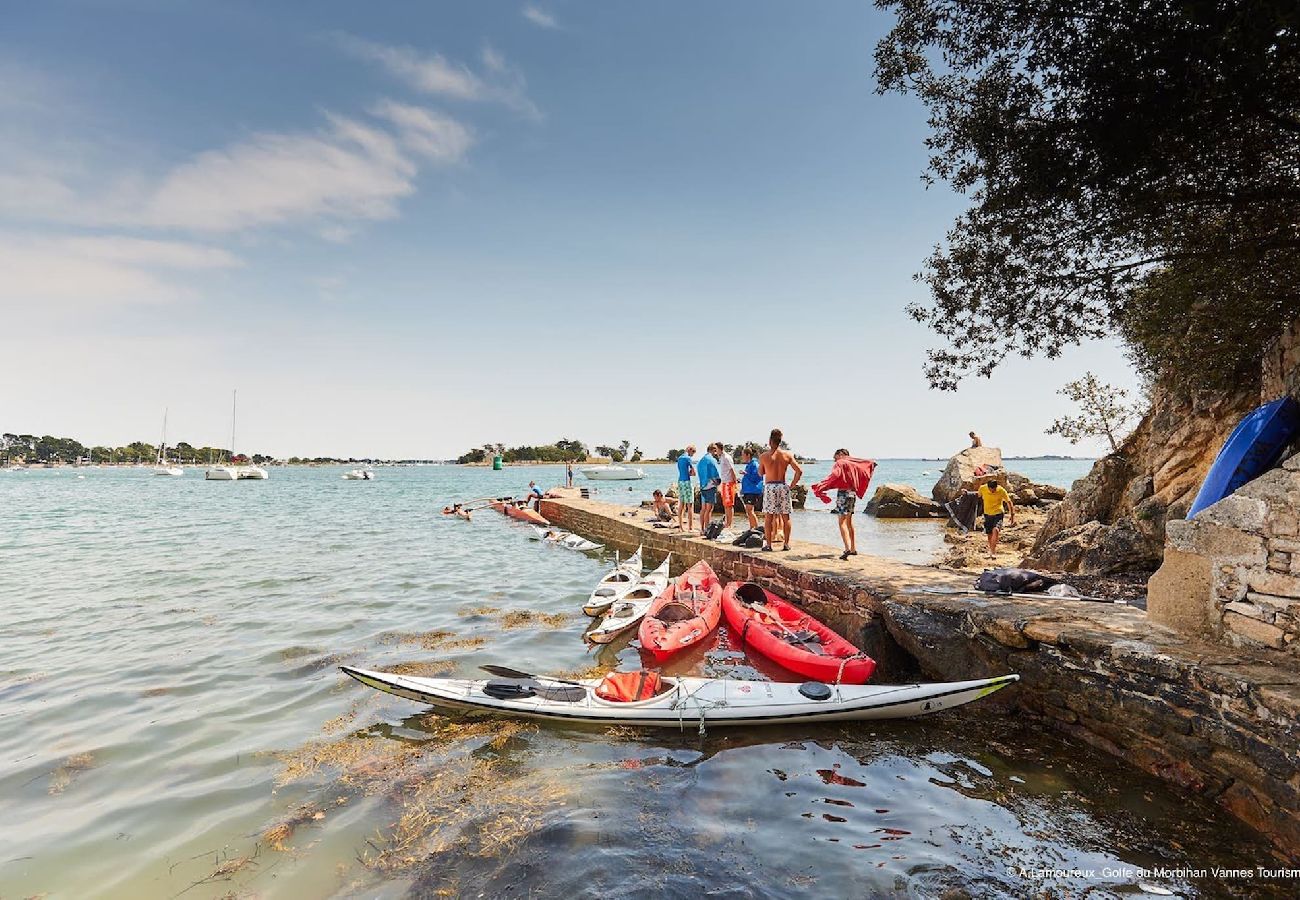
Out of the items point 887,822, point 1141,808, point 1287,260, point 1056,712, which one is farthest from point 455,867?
point 1287,260

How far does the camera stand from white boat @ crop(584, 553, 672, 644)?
10008 millimetres

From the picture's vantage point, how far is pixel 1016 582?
8.20 m

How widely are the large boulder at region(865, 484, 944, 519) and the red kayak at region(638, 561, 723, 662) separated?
2100 centimetres

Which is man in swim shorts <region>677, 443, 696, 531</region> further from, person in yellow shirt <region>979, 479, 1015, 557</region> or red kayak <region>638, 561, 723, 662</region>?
person in yellow shirt <region>979, 479, 1015, 557</region>

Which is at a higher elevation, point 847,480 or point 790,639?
point 847,480

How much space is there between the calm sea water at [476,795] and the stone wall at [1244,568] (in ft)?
5.28

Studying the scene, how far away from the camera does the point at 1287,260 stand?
294 inches

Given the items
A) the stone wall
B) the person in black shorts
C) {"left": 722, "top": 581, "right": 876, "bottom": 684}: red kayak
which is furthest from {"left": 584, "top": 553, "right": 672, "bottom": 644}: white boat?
the stone wall

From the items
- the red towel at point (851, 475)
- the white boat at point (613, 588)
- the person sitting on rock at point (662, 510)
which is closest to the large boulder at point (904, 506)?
the person sitting on rock at point (662, 510)

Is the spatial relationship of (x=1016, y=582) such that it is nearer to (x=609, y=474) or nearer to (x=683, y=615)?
(x=683, y=615)

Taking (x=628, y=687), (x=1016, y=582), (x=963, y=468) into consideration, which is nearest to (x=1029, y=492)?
(x=963, y=468)

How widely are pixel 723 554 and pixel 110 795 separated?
1060 centimetres

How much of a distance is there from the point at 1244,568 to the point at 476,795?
23.2ft

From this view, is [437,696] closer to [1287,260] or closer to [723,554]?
[723,554]
